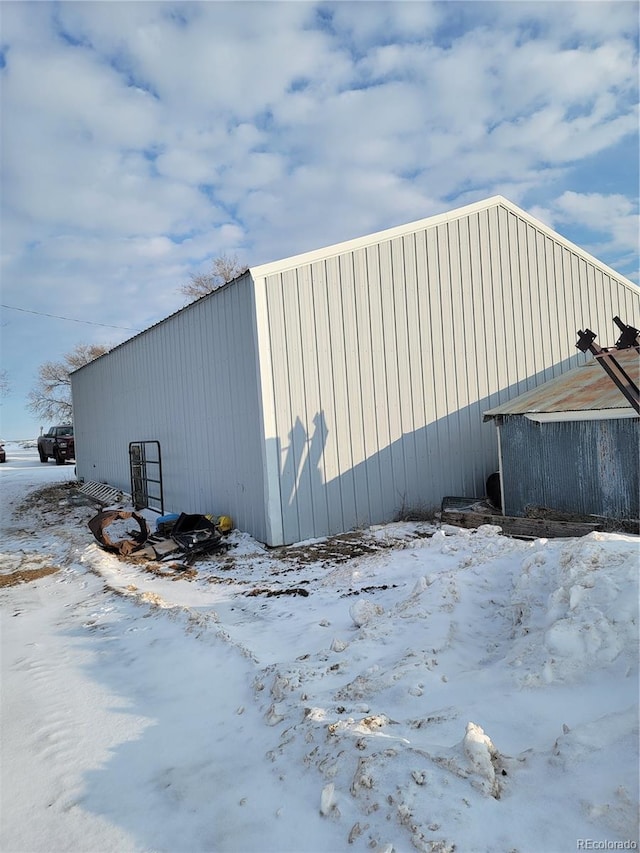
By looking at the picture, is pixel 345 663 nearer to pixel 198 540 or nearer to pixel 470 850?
pixel 470 850

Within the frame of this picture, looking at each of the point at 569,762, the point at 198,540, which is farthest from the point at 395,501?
the point at 569,762

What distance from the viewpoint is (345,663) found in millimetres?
3805

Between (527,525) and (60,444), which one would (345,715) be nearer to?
(527,525)

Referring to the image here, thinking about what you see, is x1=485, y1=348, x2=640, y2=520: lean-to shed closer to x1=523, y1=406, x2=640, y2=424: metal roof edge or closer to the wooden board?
x1=523, y1=406, x2=640, y2=424: metal roof edge

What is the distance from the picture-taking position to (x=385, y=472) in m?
9.12

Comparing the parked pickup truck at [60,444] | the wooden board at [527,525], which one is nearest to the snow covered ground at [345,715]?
the wooden board at [527,525]

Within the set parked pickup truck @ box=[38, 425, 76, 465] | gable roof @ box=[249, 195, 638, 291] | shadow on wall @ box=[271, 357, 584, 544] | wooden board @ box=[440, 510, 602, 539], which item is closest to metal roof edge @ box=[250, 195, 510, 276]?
gable roof @ box=[249, 195, 638, 291]

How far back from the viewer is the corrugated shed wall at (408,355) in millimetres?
8297

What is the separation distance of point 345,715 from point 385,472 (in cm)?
624

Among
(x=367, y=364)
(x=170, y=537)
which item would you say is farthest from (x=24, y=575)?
(x=367, y=364)

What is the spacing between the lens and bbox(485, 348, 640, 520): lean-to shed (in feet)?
24.1

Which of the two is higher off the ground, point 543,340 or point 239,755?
point 543,340

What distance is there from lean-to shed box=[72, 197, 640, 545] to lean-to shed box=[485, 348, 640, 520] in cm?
130

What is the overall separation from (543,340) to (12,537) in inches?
432
